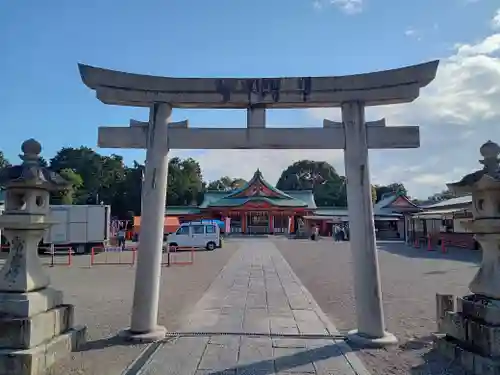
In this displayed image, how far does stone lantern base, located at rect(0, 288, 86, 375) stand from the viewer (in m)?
4.53

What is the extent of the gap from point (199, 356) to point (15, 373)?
211cm

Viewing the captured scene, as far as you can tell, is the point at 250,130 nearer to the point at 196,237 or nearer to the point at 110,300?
the point at 110,300

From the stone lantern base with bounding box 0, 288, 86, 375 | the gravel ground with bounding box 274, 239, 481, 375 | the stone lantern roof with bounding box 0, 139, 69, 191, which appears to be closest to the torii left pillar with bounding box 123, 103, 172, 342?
the stone lantern base with bounding box 0, 288, 86, 375

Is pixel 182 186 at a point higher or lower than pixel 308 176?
lower

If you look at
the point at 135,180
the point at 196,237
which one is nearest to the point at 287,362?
the point at 196,237

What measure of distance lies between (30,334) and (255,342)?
9.77 feet

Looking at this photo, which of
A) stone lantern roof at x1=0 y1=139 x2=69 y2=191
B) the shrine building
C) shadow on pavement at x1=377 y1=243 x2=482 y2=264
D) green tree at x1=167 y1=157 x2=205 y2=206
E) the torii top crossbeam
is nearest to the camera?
stone lantern roof at x1=0 y1=139 x2=69 y2=191

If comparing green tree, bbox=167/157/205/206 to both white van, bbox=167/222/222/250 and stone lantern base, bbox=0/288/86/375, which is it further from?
stone lantern base, bbox=0/288/86/375

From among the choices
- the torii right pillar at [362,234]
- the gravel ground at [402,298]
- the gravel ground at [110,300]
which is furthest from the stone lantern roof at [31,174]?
the gravel ground at [402,298]

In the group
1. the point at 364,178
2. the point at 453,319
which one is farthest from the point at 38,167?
the point at 453,319

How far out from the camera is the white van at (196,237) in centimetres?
2700

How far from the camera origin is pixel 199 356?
17.8 feet

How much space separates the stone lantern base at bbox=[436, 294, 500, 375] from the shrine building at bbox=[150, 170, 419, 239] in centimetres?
3928

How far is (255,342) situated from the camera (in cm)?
609
